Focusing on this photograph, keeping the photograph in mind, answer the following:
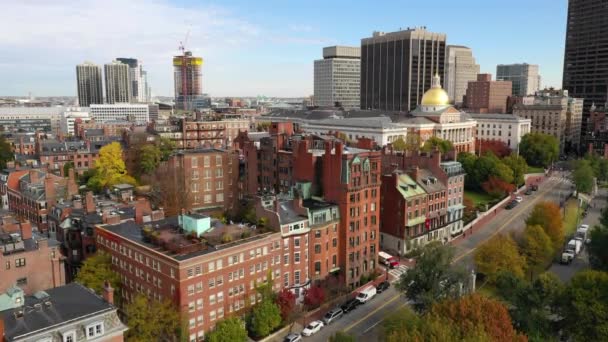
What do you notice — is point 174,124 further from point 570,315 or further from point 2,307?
point 570,315

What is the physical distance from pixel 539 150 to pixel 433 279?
120 meters

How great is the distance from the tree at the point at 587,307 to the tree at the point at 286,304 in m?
30.0

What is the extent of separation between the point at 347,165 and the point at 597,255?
36828 millimetres

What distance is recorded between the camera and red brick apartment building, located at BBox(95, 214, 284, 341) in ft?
181

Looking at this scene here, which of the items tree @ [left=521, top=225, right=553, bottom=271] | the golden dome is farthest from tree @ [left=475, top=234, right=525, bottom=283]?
the golden dome

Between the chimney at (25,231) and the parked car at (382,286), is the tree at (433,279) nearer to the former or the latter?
the parked car at (382,286)

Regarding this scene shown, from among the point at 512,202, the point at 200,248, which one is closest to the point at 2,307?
the point at 200,248

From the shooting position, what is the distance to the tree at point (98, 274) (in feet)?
197

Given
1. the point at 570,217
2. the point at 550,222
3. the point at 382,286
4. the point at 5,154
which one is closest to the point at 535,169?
the point at 570,217

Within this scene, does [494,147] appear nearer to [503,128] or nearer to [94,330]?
[503,128]

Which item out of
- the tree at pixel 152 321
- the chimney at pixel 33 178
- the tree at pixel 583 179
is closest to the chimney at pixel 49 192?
the chimney at pixel 33 178

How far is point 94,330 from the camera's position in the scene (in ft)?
143

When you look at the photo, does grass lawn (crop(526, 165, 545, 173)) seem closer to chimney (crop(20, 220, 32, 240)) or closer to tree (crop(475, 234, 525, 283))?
tree (crop(475, 234, 525, 283))

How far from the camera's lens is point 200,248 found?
57.4 metres
